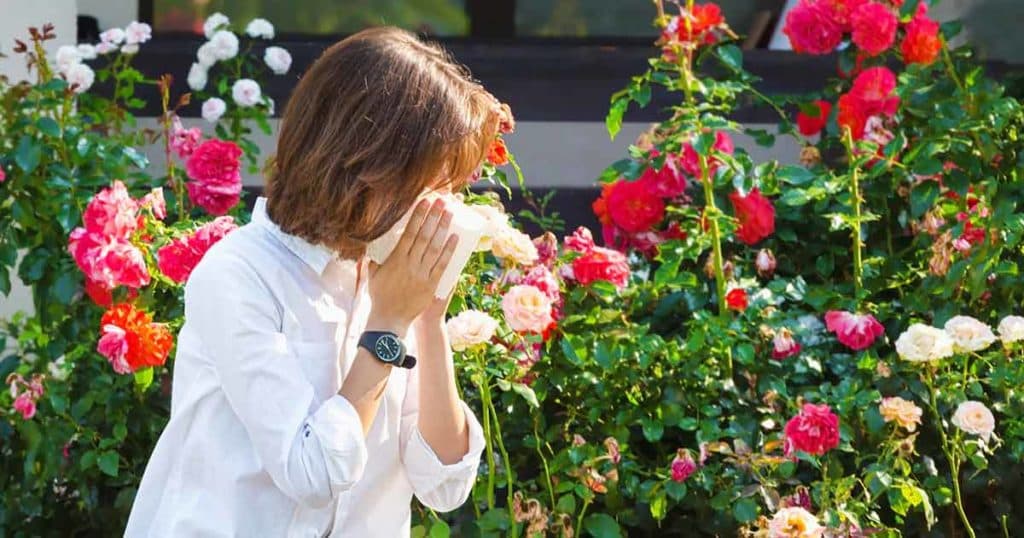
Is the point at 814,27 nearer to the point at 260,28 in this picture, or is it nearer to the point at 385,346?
the point at 260,28

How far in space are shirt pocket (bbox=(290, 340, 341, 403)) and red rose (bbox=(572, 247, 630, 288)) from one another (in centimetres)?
134

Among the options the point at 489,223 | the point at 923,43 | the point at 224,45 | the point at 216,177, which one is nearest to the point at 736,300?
the point at 923,43

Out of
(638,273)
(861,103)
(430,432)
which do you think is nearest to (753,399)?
(638,273)

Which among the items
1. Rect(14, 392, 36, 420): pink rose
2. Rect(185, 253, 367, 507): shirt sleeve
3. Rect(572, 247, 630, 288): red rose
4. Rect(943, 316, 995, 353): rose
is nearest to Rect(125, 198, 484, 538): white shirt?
Rect(185, 253, 367, 507): shirt sleeve

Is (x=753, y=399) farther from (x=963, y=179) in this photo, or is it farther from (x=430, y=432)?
(x=430, y=432)

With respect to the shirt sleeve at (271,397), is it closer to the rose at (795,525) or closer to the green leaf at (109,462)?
the rose at (795,525)

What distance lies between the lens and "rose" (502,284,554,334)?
110 inches

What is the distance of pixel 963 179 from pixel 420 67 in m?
1.80

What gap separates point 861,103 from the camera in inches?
148

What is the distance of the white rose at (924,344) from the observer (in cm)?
287

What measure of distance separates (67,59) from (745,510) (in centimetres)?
196

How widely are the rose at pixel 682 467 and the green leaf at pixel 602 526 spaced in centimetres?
14


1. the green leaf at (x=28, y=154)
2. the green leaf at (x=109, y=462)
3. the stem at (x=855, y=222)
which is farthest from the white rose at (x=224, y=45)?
the stem at (x=855, y=222)

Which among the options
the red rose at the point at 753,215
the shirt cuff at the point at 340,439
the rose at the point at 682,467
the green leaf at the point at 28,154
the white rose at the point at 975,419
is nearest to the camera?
the shirt cuff at the point at 340,439
